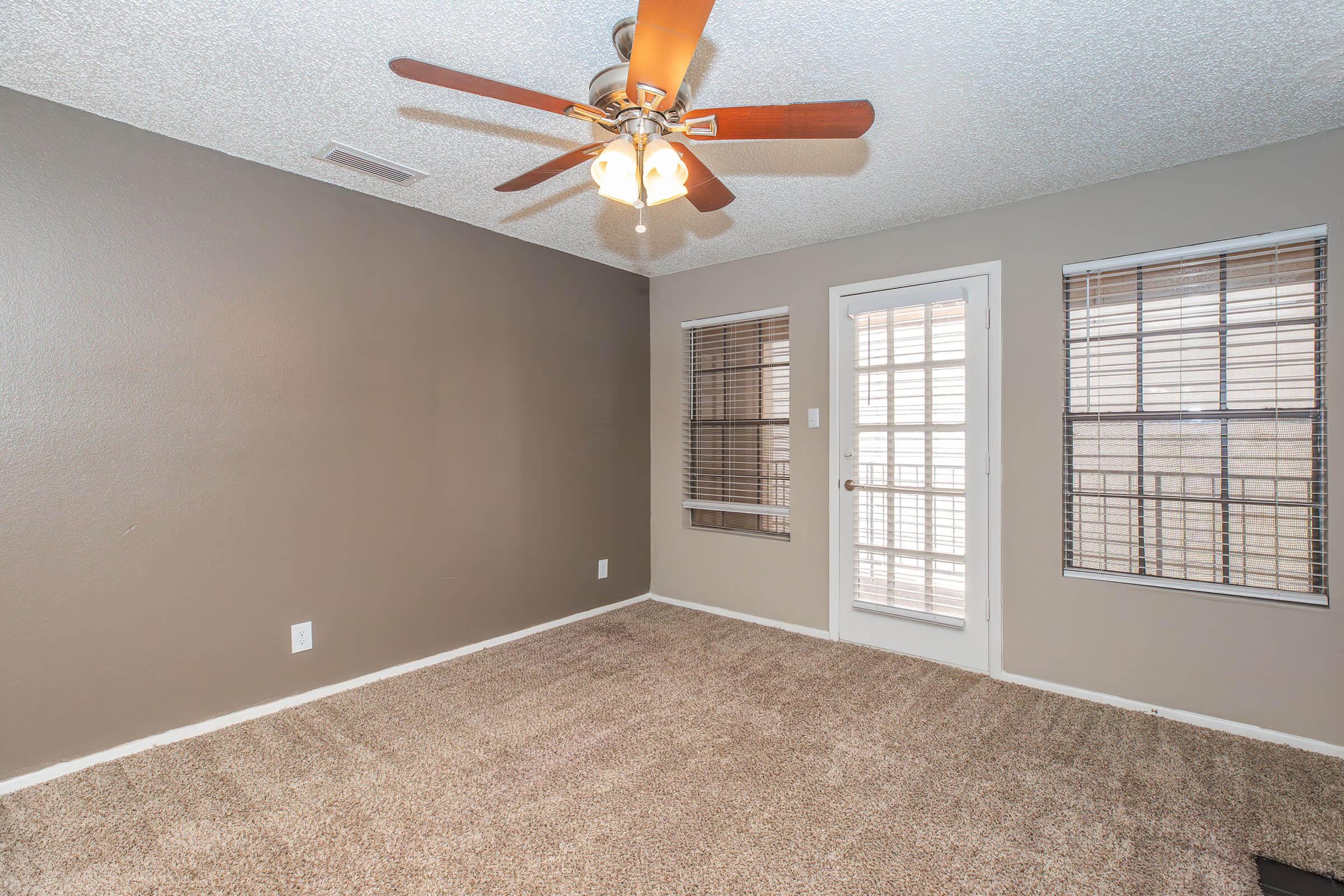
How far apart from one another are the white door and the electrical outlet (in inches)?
104

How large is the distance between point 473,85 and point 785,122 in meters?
0.76

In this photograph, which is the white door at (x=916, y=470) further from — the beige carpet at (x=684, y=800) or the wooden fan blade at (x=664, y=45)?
the wooden fan blade at (x=664, y=45)

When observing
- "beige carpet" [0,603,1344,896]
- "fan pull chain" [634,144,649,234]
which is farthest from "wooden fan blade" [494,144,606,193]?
"beige carpet" [0,603,1344,896]

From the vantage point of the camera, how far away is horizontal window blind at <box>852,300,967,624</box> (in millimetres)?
3240

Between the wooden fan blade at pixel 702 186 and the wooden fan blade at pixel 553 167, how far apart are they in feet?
0.83

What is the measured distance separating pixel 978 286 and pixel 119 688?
394 cm

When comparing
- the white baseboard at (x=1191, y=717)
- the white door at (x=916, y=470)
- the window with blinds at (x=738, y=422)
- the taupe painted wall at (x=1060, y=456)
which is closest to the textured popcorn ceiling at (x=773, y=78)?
the taupe painted wall at (x=1060, y=456)

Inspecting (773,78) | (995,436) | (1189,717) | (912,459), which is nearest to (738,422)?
(912,459)

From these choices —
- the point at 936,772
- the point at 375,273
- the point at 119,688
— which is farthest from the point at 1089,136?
the point at 119,688

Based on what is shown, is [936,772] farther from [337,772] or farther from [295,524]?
[295,524]

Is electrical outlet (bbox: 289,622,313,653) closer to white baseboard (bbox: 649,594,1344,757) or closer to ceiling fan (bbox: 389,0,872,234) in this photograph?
ceiling fan (bbox: 389,0,872,234)

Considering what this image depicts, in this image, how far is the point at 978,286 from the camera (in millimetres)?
3146

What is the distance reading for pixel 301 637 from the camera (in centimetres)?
280

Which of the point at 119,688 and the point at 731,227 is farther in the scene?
the point at 731,227
